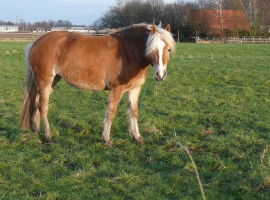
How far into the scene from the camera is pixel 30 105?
7.07m

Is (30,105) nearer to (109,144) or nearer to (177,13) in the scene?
(109,144)

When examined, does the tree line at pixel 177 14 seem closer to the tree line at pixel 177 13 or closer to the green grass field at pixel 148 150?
the tree line at pixel 177 13

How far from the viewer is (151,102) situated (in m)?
10.0

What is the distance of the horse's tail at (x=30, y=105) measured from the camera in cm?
705

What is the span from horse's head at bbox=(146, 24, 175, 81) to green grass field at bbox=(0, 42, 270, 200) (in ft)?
4.51

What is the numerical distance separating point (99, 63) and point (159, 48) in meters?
1.31

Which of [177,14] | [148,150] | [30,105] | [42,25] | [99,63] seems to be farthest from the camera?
[42,25]

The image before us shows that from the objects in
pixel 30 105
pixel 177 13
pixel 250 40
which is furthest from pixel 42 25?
pixel 30 105

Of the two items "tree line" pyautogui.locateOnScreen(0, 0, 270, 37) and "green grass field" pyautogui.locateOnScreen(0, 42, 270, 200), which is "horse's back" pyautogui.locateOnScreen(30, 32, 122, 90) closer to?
"green grass field" pyautogui.locateOnScreen(0, 42, 270, 200)

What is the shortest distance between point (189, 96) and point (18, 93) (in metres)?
5.50

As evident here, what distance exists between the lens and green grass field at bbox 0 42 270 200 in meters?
4.58

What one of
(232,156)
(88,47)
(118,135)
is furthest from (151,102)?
(232,156)

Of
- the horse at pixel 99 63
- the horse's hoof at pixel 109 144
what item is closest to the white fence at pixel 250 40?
the horse at pixel 99 63

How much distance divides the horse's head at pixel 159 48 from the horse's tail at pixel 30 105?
260cm
